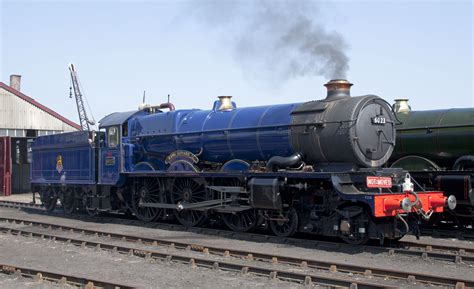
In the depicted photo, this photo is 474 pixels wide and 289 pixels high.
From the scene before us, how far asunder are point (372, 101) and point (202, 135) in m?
4.87

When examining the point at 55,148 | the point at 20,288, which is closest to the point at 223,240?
the point at 20,288

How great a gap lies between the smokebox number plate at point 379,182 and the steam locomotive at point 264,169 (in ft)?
0.07

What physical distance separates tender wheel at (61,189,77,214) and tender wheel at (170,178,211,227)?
569 centimetres

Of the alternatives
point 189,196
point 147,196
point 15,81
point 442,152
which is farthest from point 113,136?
point 15,81

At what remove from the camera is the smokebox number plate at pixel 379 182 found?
11.6 m

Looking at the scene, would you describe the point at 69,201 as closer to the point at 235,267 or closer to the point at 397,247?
the point at 235,267

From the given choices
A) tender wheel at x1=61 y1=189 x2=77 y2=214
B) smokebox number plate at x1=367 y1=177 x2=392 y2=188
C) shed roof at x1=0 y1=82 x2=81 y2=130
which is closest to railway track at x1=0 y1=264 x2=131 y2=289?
smokebox number plate at x1=367 y1=177 x2=392 y2=188

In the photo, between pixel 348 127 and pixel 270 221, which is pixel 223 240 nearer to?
pixel 270 221

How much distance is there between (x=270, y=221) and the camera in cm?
1375

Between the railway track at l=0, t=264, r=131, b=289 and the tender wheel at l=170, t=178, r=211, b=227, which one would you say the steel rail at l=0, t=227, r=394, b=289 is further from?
the tender wheel at l=170, t=178, r=211, b=227

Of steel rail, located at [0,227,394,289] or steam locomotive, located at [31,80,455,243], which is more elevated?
steam locomotive, located at [31,80,455,243]

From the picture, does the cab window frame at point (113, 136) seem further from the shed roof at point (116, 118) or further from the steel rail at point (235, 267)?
the steel rail at point (235, 267)

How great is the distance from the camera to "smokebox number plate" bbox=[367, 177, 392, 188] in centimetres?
1164

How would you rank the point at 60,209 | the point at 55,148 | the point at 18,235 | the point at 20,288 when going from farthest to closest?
1. the point at 60,209
2. the point at 55,148
3. the point at 18,235
4. the point at 20,288
